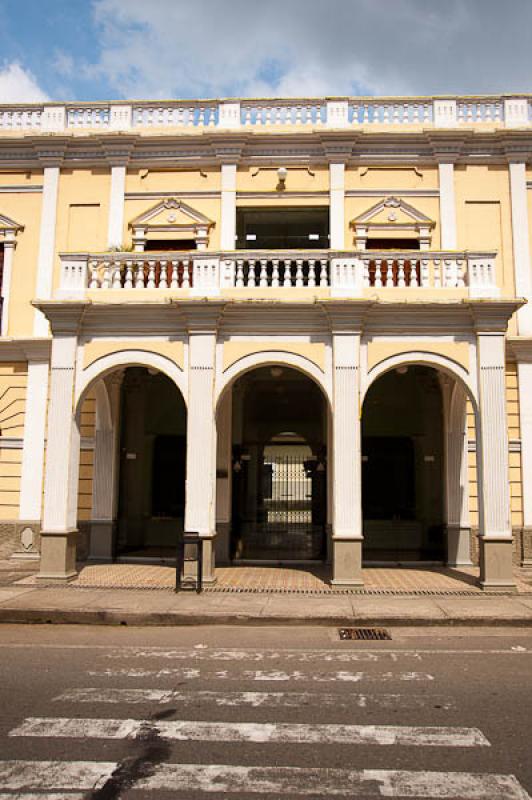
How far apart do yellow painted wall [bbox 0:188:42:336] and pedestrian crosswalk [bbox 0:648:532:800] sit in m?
10.8

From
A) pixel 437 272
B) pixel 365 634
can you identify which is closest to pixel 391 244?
pixel 437 272

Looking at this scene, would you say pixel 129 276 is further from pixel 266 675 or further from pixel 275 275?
pixel 266 675

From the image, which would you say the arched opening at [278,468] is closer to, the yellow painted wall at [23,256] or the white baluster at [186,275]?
the white baluster at [186,275]

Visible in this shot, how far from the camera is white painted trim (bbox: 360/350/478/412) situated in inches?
470

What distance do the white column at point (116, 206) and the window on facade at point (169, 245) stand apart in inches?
27.8

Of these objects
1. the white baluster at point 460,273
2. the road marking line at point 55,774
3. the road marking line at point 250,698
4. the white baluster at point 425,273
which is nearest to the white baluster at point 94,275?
the white baluster at point 425,273

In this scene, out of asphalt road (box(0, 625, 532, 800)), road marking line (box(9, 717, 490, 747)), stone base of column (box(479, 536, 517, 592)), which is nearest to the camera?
asphalt road (box(0, 625, 532, 800))

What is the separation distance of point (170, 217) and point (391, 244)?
17.9 feet

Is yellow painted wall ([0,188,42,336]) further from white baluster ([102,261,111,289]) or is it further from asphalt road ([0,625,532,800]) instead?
asphalt road ([0,625,532,800])

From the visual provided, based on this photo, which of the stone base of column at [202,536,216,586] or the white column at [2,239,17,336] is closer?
the stone base of column at [202,536,216,586]

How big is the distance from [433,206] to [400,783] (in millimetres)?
13966

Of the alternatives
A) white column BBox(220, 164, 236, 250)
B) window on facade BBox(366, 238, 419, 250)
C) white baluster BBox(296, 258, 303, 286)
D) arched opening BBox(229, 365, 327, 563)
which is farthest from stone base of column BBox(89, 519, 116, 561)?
window on facade BBox(366, 238, 419, 250)

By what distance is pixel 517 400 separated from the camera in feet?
48.2

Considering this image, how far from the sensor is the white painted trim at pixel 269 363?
12.0 meters
